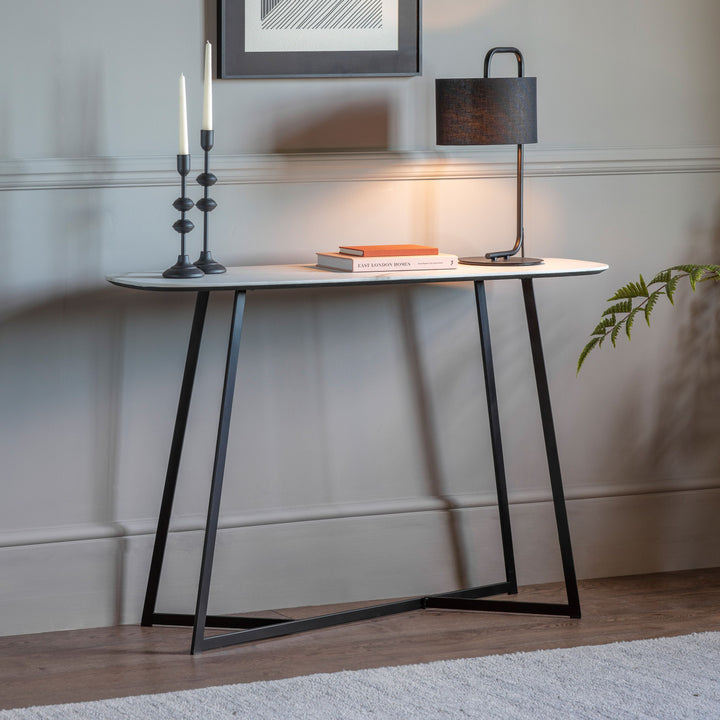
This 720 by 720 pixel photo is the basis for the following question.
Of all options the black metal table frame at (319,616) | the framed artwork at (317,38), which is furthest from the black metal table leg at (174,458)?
the framed artwork at (317,38)

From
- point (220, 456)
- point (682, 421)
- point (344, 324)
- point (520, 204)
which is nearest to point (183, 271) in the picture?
point (220, 456)

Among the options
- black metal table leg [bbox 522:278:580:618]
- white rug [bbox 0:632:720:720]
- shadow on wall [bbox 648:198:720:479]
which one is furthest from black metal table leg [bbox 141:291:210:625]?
shadow on wall [bbox 648:198:720:479]

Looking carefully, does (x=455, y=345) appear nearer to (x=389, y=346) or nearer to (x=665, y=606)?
(x=389, y=346)

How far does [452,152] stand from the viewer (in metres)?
2.76

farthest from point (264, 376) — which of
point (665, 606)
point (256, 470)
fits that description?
point (665, 606)

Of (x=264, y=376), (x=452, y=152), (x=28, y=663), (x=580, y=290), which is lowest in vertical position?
(x=28, y=663)

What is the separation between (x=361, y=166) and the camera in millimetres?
2705

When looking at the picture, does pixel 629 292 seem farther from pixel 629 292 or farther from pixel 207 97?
pixel 207 97

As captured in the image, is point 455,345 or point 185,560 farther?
point 455,345

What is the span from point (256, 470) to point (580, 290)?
3.10 feet

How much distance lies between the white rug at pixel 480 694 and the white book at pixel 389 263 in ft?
2.70

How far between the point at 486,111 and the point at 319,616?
1184 mm

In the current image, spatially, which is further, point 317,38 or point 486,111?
point 317,38

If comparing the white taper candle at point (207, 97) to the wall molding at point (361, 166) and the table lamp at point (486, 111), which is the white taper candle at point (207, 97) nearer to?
the wall molding at point (361, 166)
